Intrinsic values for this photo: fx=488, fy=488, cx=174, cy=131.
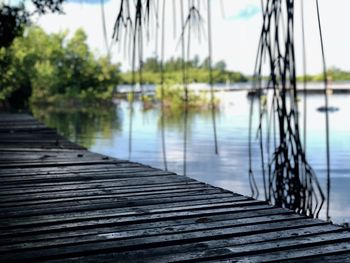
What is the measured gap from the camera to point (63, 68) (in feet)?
199

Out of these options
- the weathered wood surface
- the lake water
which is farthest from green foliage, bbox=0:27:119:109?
the weathered wood surface

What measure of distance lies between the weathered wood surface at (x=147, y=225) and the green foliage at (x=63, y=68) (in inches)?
1979

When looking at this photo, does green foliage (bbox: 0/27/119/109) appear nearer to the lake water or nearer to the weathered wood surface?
the lake water

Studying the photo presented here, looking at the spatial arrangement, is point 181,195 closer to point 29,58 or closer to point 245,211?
point 245,211

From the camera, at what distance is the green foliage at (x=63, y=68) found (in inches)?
2174

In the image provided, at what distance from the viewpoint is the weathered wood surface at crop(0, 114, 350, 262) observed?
2.19 m

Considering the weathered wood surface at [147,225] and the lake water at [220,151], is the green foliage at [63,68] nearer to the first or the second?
the lake water at [220,151]

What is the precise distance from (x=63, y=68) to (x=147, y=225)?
60081mm

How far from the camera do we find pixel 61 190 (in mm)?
3637

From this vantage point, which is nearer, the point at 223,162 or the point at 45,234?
the point at 45,234

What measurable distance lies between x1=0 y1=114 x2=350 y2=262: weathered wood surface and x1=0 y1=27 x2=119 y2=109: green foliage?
A: 50.3 meters

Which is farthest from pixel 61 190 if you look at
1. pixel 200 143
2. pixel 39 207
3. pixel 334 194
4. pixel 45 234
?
pixel 200 143

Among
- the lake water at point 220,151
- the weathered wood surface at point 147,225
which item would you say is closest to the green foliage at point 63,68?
the lake water at point 220,151

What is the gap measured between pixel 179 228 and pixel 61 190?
1.36 metres
